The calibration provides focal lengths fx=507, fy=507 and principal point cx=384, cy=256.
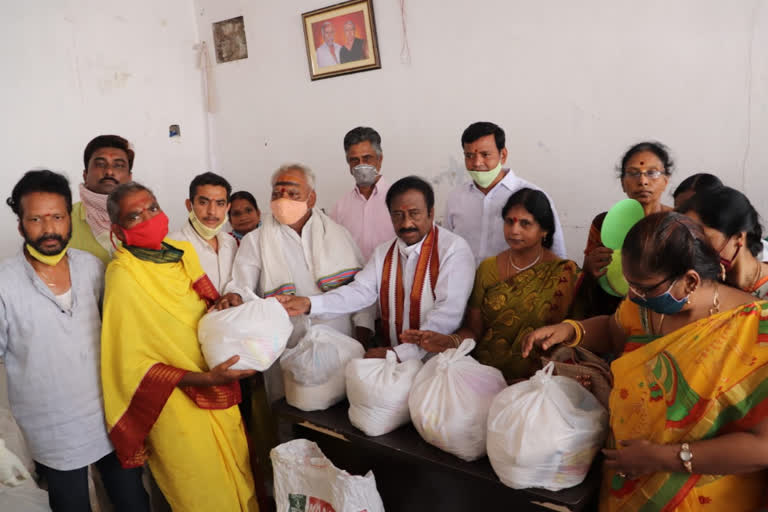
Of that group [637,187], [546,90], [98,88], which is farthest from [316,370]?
[98,88]

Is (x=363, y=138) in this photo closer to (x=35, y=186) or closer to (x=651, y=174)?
(x=651, y=174)

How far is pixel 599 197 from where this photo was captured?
339 cm

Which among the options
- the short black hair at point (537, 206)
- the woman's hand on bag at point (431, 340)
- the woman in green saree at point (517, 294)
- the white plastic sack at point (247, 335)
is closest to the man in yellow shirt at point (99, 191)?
the white plastic sack at point (247, 335)

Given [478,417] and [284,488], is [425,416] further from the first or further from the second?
[284,488]

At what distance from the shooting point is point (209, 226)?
256 cm

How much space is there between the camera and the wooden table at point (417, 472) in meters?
1.61

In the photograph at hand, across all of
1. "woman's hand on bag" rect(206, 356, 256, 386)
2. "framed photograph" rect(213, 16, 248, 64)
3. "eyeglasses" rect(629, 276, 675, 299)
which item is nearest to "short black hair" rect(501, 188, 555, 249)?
"eyeglasses" rect(629, 276, 675, 299)

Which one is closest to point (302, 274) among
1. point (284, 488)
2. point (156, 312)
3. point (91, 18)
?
point (156, 312)

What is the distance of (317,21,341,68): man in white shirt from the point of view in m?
4.32

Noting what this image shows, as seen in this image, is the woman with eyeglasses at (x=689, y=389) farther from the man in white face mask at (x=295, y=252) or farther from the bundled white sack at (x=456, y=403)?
the man in white face mask at (x=295, y=252)

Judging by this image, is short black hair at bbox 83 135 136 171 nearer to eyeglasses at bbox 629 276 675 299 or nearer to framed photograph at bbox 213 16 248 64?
framed photograph at bbox 213 16 248 64

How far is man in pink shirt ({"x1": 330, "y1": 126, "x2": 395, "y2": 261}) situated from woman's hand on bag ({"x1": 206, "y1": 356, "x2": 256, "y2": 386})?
4.25 feet

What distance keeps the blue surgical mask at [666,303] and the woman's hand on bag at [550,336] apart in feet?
1.37

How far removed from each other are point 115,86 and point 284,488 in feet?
12.3
